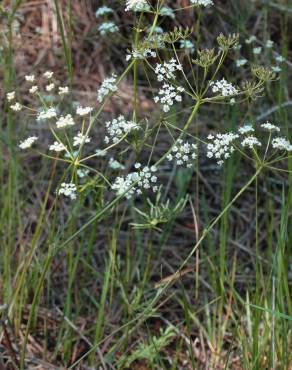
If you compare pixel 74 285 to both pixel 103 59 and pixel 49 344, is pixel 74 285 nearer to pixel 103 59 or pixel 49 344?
pixel 49 344

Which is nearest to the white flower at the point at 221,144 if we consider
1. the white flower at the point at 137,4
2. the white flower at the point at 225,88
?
the white flower at the point at 225,88

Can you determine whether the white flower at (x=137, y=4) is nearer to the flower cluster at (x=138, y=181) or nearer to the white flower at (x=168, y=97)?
the white flower at (x=168, y=97)

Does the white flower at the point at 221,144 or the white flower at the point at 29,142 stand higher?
the white flower at the point at 29,142

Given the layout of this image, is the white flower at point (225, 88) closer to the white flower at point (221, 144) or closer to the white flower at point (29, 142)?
the white flower at point (221, 144)

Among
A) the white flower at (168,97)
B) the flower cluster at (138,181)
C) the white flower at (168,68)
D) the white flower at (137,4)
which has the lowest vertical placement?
the flower cluster at (138,181)

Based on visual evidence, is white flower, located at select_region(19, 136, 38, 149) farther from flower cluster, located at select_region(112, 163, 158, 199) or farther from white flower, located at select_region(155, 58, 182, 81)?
white flower, located at select_region(155, 58, 182, 81)

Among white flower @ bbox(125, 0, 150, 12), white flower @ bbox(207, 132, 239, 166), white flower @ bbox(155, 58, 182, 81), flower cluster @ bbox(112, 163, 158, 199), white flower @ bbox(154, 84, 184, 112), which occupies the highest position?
white flower @ bbox(125, 0, 150, 12)

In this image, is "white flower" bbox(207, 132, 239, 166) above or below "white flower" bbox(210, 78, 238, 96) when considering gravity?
below

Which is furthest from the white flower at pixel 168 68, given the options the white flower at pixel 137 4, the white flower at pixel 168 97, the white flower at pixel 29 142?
the white flower at pixel 29 142

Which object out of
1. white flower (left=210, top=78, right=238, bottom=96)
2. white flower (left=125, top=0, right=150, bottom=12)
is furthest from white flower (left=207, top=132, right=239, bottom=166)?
white flower (left=125, top=0, right=150, bottom=12)

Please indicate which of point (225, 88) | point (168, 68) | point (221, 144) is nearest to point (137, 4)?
point (168, 68)

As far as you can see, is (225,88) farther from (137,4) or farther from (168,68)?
(137,4)

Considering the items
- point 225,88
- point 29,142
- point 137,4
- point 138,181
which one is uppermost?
point 137,4
